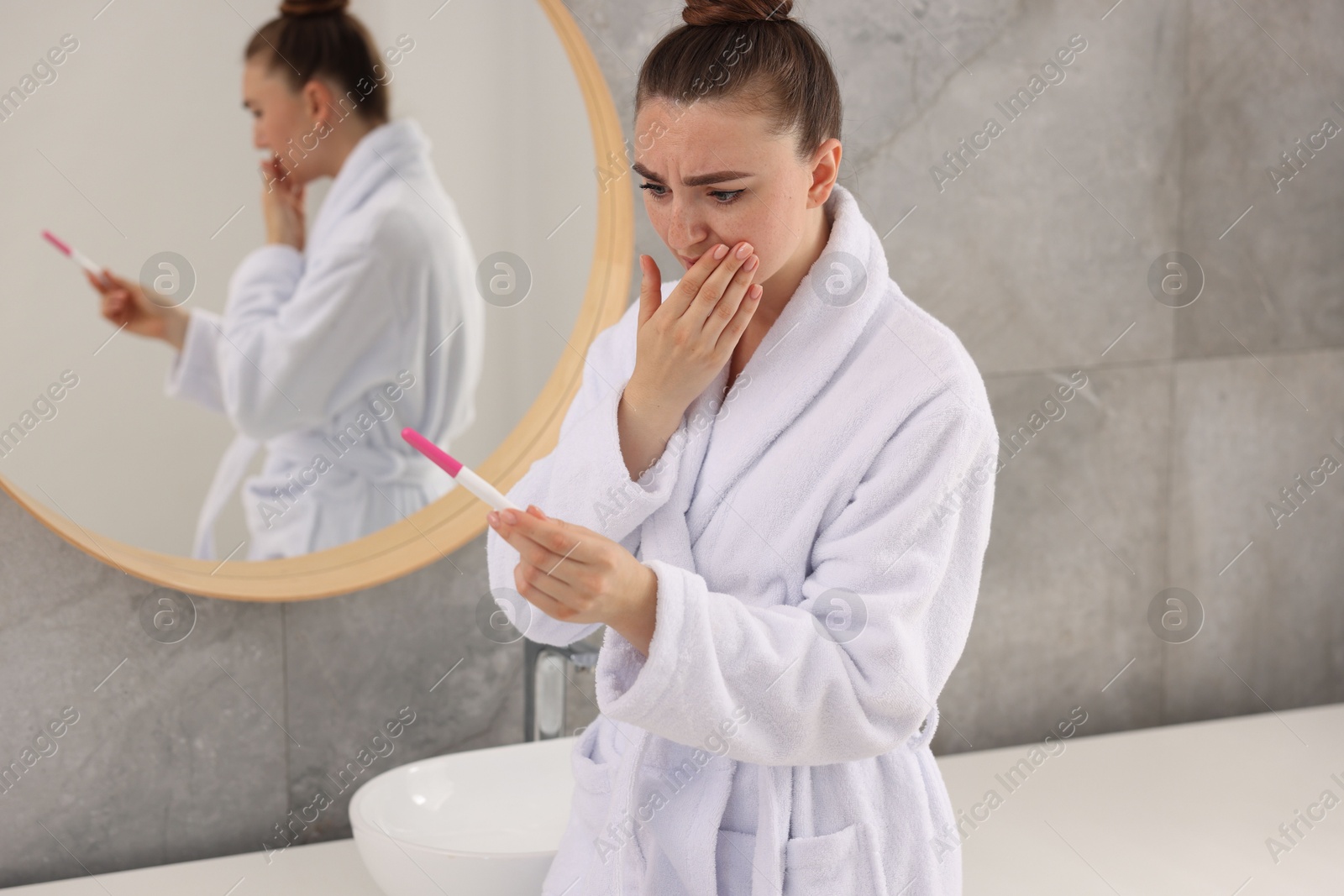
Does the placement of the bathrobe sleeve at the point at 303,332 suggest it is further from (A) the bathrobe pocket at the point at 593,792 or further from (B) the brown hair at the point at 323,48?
(A) the bathrobe pocket at the point at 593,792

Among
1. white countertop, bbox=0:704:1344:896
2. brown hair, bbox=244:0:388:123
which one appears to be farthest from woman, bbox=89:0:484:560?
white countertop, bbox=0:704:1344:896

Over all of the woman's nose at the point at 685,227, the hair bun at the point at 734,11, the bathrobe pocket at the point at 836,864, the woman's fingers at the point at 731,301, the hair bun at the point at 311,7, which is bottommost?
the bathrobe pocket at the point at 836,864

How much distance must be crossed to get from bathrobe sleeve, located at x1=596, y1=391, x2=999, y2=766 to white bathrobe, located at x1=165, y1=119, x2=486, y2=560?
0.61 m

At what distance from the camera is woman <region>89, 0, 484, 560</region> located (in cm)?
122

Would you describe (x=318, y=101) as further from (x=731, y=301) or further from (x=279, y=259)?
(x=731, y=301)

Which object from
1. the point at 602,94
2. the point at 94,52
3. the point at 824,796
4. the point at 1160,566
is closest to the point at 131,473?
the point at 94,52

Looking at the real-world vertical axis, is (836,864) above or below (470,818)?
above

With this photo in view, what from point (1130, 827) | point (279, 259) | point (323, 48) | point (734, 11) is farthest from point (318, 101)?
point (1130, 827)

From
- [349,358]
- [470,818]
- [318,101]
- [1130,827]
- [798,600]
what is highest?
[318,101]

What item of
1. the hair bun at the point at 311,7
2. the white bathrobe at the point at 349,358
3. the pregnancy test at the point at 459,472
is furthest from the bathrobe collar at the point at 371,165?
the pregnancy test at the point at 459,472

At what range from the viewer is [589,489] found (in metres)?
0.85

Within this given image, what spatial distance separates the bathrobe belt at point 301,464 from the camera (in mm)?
1256

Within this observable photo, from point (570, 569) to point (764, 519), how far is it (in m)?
0.20

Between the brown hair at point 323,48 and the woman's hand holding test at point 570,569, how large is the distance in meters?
0.71
